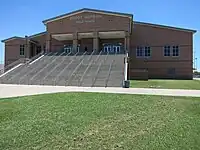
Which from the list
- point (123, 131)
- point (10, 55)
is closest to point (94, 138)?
point (123, 131)

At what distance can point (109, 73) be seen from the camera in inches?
925

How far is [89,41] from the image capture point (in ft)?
136

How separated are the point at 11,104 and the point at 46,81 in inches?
518

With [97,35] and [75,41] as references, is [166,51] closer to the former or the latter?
[97,35]

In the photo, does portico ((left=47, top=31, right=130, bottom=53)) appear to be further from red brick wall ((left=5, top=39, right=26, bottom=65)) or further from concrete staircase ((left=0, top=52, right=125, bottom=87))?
red brick wall ((left=5, top=39, right=26, bottom=65))

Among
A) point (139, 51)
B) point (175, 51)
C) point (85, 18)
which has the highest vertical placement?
point (85, 18)

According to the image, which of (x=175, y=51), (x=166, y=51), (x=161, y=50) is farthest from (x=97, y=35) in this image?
(x=175, y=51)

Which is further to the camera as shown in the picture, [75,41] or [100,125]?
[75,41]

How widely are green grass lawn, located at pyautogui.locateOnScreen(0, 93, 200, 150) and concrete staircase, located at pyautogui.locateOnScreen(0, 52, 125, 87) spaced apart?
1085 centimetres

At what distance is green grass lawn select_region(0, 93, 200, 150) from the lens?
5668 mm

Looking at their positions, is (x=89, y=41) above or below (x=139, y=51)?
above

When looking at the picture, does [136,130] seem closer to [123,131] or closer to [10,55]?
[123,131]

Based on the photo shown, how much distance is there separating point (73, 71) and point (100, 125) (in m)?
18.8

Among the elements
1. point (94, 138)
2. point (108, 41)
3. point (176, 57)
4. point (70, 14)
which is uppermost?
point (70, 14)
